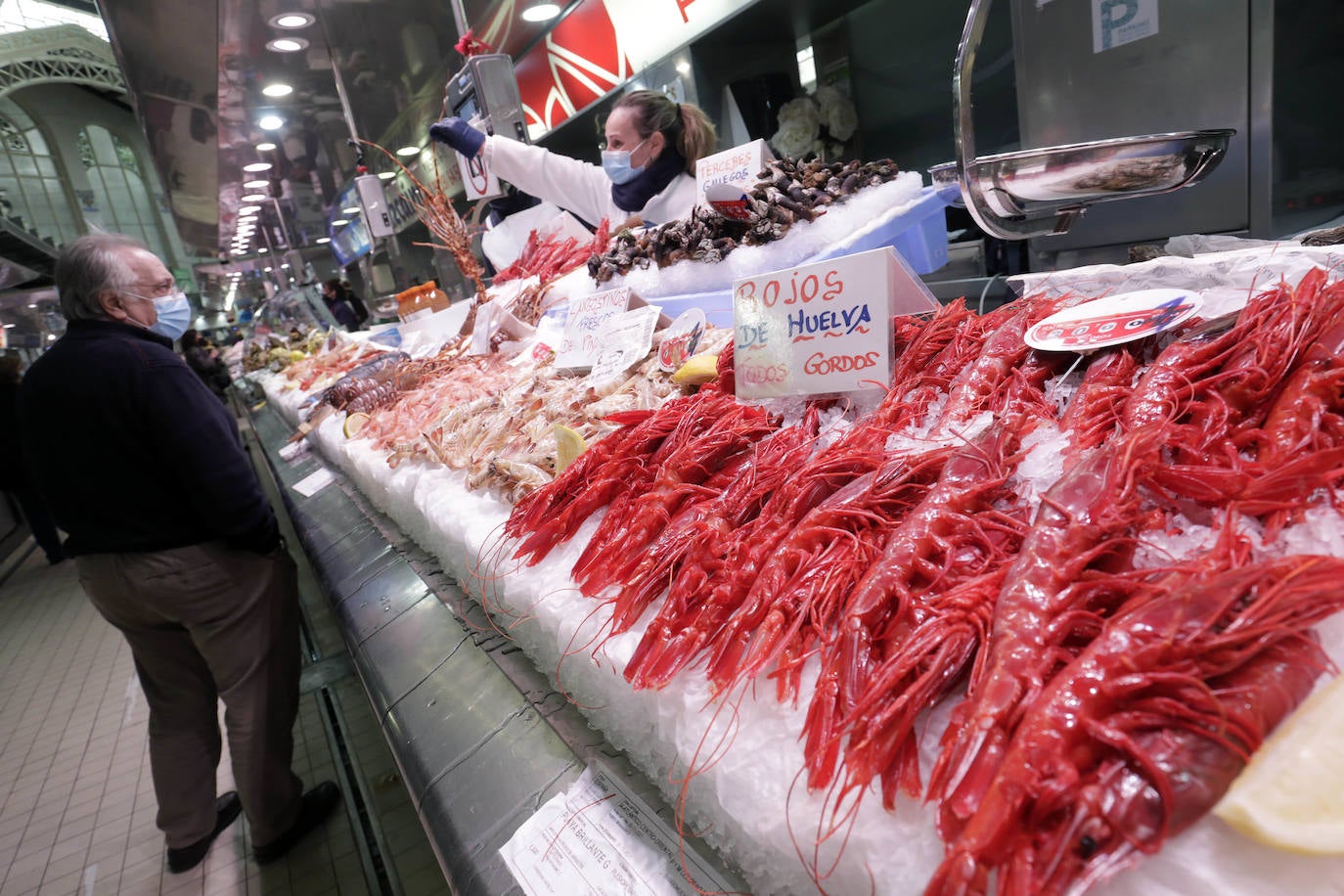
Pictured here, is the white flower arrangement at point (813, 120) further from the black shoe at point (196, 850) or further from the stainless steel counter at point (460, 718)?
the black shoe at point (196, 850)

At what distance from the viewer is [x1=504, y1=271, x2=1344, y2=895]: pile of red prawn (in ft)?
1.72

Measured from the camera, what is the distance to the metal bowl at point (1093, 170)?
1.20m

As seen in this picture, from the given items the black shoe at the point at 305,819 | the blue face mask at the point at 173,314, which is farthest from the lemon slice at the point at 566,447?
the black shoe at the point at 305,819

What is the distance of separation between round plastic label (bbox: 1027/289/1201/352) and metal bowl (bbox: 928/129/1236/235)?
0.65 ft

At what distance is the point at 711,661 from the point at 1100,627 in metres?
0.44

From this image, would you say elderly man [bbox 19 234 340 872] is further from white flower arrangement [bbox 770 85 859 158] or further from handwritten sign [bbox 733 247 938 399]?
white flower arrangement [bbox 770 85 859 158]

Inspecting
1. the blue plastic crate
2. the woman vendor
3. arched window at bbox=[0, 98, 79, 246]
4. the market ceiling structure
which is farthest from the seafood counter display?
arched window at bbox=[0, 98, 79, 246]

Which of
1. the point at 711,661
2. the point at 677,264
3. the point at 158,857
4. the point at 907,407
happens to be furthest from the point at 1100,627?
the point at 158,857

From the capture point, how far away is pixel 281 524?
210 inches

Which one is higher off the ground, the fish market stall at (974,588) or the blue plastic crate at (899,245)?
the blue plastic crate at (899,245)

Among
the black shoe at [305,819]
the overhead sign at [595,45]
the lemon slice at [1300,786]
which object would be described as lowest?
the black shoe at [305,819]

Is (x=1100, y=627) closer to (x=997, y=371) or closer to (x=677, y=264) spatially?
(x=997, y=371)

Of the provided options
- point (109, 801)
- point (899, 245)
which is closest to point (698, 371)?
point (899, 245)

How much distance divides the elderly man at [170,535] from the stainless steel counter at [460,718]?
83 centimetres
